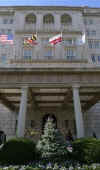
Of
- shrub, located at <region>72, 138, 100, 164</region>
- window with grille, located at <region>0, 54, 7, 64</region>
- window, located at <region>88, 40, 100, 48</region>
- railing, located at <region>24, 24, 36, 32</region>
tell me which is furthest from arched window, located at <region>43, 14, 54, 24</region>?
shrub, located at <region>72, 138, 100, 164</region>

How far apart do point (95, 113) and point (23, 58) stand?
50.4 feet

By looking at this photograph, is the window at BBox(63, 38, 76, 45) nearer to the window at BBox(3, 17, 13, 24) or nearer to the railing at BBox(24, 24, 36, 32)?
the railing at BBox(24, 24, 36, 32)

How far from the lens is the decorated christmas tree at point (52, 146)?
762 centimetres

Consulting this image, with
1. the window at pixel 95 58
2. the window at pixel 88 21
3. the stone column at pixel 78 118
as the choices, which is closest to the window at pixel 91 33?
the window at pixel 88 21

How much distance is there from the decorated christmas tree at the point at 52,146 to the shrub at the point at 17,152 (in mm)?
748

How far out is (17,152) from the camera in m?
7.15

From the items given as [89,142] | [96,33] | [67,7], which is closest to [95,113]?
[89,142]

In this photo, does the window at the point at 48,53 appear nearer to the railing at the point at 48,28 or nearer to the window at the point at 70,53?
the window at the point at 70,53

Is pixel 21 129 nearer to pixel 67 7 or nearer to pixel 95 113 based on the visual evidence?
pixel 95 113

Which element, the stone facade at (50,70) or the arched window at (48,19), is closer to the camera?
the stone facade at (50,70)

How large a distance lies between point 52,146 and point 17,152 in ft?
6.77

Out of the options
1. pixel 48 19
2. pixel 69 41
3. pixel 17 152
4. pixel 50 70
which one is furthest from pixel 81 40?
pixel 17 152

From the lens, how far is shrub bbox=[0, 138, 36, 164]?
7027 mm

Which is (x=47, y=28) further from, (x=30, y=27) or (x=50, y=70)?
(x=50, y=70)
